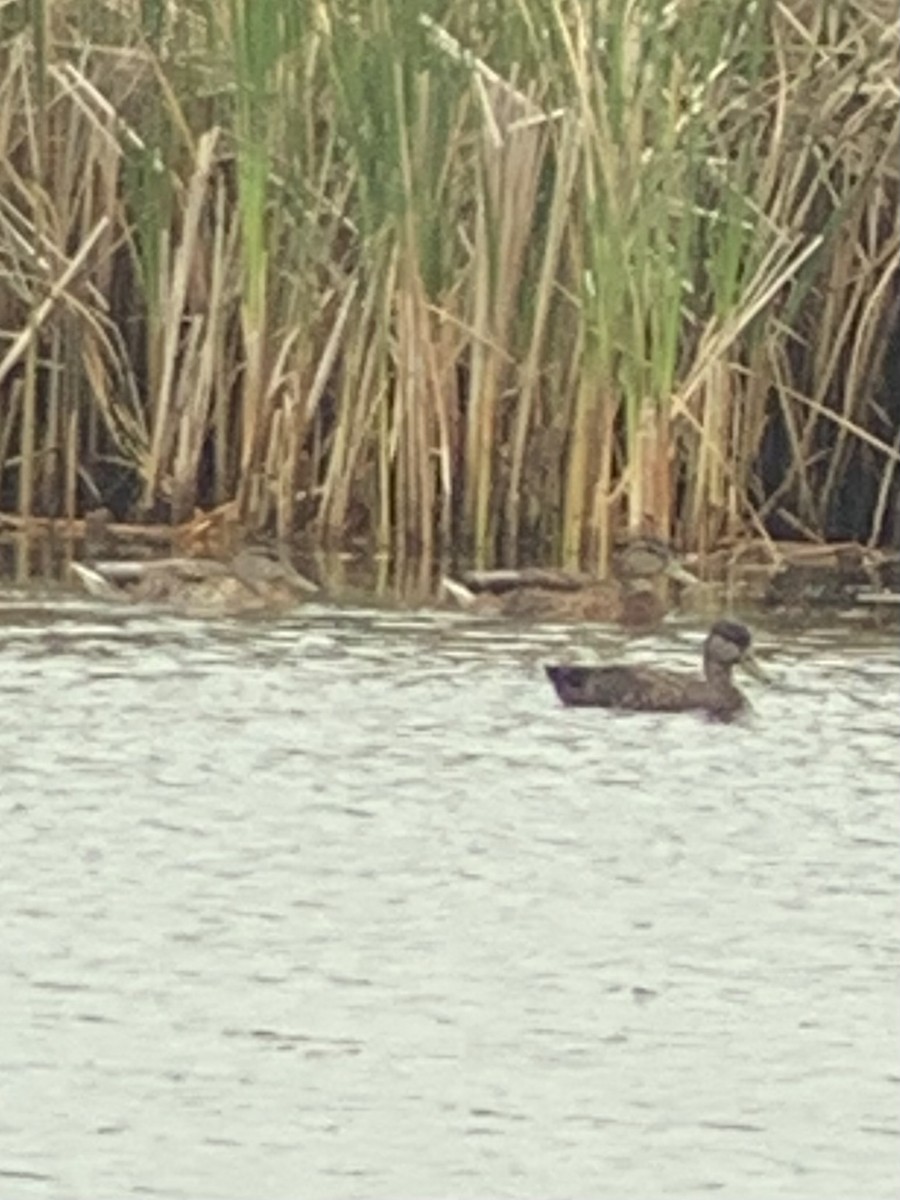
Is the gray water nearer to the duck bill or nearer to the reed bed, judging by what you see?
the duck bill

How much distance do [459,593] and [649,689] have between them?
1.58 metres

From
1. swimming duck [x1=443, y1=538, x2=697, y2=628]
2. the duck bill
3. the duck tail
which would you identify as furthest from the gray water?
the duck tail

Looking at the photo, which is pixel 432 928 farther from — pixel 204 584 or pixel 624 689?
pixel 204 584

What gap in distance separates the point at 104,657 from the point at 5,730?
1201mm

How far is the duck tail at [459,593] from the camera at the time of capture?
38.5 feet

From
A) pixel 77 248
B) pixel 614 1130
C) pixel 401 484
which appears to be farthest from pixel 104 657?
pixel 614 1130

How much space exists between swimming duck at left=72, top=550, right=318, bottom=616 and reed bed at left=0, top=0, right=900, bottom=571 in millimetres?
906

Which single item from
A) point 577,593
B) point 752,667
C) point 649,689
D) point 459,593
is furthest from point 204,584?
point 649,689

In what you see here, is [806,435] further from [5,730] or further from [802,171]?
[5,730]

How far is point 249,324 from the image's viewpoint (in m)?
12.8

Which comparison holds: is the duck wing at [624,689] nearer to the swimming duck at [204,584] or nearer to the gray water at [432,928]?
the gray water at [432,928]

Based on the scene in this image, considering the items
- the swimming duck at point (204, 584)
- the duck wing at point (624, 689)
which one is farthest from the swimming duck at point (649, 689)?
the swimming duck at point (204, 584)

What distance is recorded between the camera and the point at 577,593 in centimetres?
1171

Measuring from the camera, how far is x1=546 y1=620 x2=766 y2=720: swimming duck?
400 inches
